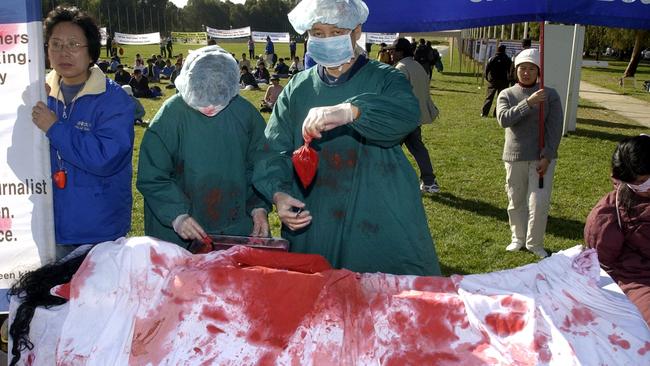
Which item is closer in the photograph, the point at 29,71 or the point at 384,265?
the point at 29,71

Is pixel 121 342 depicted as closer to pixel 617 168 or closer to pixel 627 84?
pixel 617 168

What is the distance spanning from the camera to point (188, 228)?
2.81m

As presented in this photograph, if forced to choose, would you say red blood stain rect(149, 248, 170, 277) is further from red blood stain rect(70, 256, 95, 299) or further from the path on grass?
the path on grass

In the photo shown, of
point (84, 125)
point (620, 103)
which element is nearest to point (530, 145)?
point (84, 125)

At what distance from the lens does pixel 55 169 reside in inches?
117

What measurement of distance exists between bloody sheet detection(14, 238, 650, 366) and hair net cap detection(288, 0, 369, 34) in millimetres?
1113

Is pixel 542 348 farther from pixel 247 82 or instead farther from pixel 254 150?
pixel 247 82

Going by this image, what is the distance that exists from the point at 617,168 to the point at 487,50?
17638mm

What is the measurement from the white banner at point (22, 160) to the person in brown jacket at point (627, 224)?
280 centimetres

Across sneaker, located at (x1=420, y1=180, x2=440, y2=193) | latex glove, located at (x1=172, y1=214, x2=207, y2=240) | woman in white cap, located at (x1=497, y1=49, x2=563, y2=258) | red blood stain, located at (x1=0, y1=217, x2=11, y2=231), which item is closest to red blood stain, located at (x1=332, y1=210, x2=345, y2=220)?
latex glove, located at (x1=172, y1=214, x2=207, y2=240)

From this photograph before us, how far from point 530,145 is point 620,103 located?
540 inches

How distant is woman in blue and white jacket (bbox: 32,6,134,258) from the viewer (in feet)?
9.53

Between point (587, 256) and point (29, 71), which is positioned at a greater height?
point (29, 71)

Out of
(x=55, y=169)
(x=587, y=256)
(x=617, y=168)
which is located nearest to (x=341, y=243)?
(x=587, y=256)
